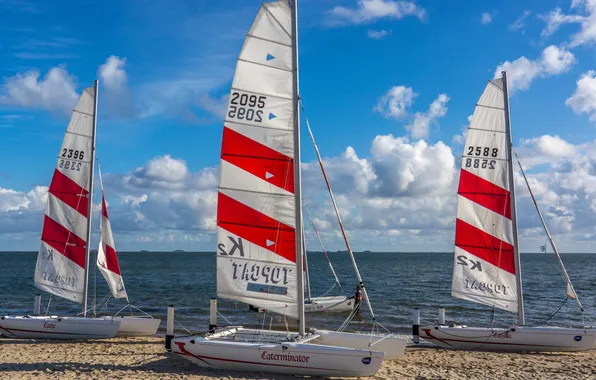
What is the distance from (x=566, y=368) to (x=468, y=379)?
309 cm

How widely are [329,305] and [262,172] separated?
574 inches

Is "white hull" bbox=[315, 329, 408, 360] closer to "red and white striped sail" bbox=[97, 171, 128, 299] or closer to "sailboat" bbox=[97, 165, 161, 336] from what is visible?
A: "sailboat" bbox=[97, 165, 161, 336]

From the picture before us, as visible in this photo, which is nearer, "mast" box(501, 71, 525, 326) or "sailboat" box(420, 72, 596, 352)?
"mast" box(501, 71, 525, 326)

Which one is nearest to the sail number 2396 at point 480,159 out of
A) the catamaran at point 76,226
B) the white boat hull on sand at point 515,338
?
the white boat hull on sand at point 515,338

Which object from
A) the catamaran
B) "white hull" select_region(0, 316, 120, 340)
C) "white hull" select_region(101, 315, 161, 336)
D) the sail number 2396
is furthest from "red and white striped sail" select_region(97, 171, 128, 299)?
the sail number 2396

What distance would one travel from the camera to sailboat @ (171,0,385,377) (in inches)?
468

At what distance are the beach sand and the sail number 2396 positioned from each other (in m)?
5.46

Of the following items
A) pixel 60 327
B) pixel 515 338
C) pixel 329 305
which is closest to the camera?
pixel 515 338

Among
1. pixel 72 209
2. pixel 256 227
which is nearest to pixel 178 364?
pixel 256 227

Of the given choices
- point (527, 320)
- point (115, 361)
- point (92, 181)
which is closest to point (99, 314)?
point (92, 181)

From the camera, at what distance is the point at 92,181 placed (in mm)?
16875

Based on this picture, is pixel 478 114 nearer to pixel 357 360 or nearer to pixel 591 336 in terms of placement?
pixel 591 336

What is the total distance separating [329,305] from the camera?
2514cm

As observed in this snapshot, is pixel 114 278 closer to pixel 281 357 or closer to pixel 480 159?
pixel 281 357
